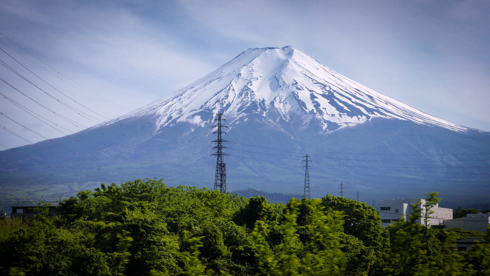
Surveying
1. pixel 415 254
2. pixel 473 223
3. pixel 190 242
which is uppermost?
pixel 415 254

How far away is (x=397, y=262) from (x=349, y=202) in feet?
135

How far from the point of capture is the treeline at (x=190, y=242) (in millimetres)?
11102

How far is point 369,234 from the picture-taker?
149 ft

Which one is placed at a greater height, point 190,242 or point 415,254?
point 415,254

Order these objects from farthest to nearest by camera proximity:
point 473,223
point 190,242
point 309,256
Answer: point 473,223 < point 190,242 < point 309,256

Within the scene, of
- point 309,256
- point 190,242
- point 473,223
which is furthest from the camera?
point 473,223

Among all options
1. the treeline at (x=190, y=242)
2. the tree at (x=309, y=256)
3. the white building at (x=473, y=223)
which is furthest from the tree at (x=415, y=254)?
the white building at (x=473, y=223)

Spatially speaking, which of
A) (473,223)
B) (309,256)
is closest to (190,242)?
(309,256)

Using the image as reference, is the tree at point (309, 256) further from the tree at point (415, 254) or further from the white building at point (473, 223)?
the white building at point (473, 223)

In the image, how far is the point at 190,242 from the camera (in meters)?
13.7

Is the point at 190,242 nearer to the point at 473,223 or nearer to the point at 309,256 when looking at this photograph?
the point at 309,256

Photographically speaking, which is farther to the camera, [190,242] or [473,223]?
[473,223]

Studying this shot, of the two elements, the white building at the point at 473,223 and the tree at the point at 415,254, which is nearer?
the tree at the point at 415,254

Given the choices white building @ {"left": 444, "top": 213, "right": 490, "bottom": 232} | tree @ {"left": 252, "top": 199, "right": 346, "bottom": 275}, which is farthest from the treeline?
white building @ {"left": 444, "top": 213, "right": 490, "bottom": 232}
